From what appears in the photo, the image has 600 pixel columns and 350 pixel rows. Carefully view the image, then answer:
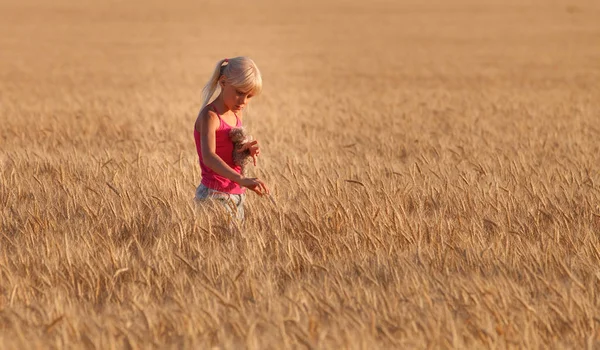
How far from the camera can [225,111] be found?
4277mm

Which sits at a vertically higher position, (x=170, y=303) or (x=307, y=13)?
(x=170, y=303)

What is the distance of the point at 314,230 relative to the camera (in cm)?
382

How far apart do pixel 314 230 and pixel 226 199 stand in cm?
54

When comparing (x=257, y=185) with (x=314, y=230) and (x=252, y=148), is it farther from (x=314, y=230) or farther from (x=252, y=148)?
(x=252, y=148)

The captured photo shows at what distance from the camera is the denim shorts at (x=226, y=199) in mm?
3961

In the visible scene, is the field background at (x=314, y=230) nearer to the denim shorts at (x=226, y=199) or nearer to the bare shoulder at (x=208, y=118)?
the denim shorts at (x=226, y=199)

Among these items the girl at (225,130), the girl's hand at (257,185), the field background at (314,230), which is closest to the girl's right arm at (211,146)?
the girl at (225,130)

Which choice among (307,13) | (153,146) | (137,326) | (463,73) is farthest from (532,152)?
(307,13)

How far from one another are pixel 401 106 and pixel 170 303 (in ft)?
26.9

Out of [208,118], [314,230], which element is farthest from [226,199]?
[314,230]

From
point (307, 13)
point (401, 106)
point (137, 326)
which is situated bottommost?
point (307, 13)

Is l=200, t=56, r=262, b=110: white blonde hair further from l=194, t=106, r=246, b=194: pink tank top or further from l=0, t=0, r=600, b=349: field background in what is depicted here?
l=0, t=0, r=600, b=349: field background

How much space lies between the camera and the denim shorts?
3961 millimetres

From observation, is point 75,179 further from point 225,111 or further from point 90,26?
point 90,26
